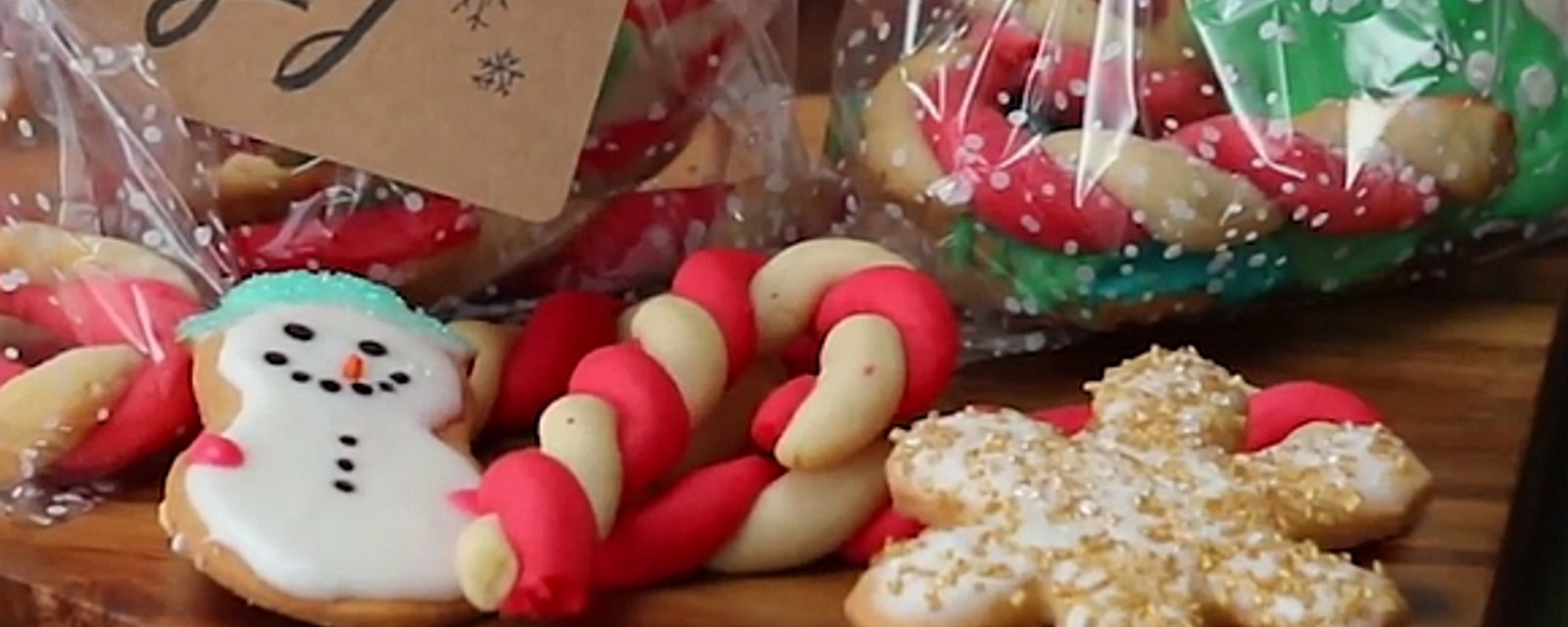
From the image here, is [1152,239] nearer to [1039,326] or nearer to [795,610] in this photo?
[1039,326]

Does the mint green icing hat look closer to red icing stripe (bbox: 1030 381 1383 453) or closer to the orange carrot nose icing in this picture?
the orange carrot nose icing

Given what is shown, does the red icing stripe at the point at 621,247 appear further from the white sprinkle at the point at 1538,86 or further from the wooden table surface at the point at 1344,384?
the white sprinkle at the point at 1538,86

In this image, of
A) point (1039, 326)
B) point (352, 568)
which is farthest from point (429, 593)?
point (1039, 326)

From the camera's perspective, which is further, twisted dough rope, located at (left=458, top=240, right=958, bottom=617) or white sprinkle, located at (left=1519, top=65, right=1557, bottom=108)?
white sprinkle, located at (left=1519, top=65, right=1557, bottom=108)

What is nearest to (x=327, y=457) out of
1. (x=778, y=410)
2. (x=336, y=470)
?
(x=336, y=470)

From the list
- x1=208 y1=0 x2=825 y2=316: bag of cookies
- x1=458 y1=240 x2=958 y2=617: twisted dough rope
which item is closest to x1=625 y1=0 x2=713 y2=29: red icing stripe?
x1=208 y1=0 x2=825 y2=316: bag of cookies

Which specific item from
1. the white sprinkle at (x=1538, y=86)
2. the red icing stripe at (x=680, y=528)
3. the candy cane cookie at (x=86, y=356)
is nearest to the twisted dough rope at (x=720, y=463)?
the red icing stripe at (x=680, y=528)

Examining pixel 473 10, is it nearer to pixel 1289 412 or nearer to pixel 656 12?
pixel 656 12
